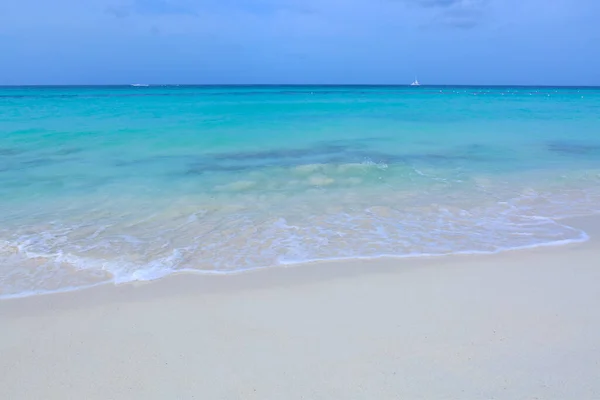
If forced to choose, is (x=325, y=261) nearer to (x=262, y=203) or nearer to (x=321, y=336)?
(x=321, y=336)

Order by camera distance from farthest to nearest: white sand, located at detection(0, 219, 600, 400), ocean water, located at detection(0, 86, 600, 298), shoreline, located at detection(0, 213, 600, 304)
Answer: ocean water, located at detection(0, 86, 600, 298) < shoreline, located at detection(0, 213, 600, 304) < white sand, located at detection(0, 219, 600, 400)

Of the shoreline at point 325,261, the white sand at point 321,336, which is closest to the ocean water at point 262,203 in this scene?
the shoreline at point 325,261

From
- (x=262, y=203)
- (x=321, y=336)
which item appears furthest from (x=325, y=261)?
(x=262, y=203)

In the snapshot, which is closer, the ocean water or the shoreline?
the shoreline

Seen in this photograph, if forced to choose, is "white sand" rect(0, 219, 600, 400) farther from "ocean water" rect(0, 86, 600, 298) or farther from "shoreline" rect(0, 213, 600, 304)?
"ocean water" rect(0, 86, 600, 298)

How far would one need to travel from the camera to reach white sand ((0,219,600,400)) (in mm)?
2725

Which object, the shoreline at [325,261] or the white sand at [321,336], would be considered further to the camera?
the shoreline at [325,261]

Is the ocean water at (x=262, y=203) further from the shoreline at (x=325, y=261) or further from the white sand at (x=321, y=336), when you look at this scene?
the white sand at (x=321, y=336)

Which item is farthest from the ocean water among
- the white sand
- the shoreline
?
the white sand

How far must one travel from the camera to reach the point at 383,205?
695 cm

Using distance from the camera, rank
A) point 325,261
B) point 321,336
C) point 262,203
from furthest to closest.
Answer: point 262,203
point 325,261
point 321,336

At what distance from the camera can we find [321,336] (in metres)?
3.26

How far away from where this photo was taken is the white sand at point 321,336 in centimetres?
272

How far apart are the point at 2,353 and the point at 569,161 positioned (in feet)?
40.0
